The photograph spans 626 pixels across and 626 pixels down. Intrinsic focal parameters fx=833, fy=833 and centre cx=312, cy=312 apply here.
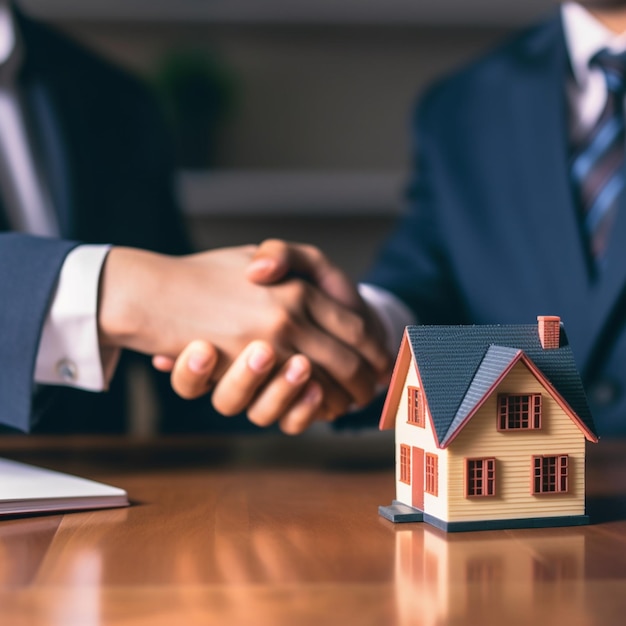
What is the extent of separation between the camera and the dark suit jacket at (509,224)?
49.6 inches

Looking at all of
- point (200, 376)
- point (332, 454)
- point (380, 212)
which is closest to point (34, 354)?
point (200, 376)

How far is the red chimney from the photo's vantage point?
59 centimetres

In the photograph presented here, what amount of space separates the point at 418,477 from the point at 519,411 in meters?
0.09

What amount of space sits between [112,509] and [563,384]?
36cm

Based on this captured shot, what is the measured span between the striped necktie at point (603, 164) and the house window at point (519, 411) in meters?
0.78

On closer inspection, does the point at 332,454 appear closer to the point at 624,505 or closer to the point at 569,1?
the point at 624,505

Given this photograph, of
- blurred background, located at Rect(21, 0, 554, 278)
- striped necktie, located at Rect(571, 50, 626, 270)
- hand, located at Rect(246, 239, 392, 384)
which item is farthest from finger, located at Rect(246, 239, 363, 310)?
blurred background, located at Rect(21, 0, 554, 278)

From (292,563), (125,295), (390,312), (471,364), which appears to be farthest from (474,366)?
(390,312)

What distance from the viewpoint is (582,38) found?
1.42 meters

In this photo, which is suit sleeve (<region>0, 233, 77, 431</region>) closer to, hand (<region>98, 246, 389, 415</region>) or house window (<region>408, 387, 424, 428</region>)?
hand (<region>98, 246, 389, 415</region>)

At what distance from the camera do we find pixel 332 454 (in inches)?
38.6

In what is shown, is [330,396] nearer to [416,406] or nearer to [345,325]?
[345,325]

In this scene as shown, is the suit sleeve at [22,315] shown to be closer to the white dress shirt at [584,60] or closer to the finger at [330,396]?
the finger at [330,396]

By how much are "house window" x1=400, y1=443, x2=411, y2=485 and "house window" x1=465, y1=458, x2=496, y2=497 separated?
67 millimetres
